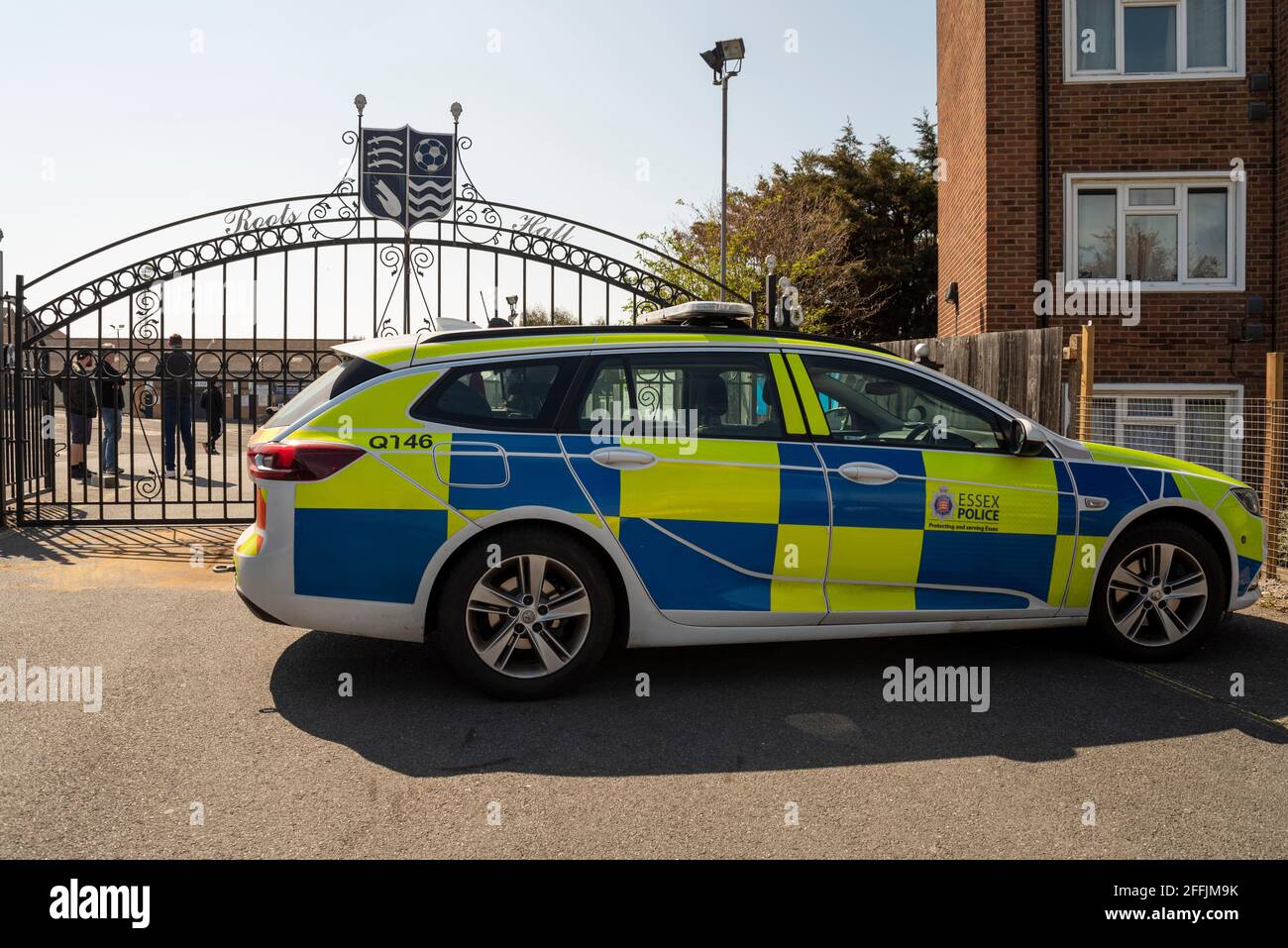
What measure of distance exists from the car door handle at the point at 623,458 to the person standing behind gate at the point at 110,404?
22.6 feet

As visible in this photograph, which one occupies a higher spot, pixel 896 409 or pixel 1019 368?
pixel 1019 368

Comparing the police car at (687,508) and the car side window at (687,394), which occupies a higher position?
the car side window at (687,394)

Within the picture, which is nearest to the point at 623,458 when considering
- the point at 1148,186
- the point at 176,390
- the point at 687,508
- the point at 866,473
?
the point at 687,508

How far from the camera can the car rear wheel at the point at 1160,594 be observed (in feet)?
17.4

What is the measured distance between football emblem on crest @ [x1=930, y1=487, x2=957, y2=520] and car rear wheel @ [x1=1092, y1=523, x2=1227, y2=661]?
94cm

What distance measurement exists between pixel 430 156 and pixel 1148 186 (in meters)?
8.49

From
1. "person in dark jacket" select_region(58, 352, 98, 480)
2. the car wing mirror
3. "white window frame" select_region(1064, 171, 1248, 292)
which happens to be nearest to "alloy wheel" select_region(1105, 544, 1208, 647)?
the car wing mirror

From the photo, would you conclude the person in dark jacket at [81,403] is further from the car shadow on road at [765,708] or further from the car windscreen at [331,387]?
the car shadow on road at [765,708]

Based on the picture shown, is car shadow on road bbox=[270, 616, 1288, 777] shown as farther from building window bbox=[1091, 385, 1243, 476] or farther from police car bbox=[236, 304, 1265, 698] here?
building window bbox=[1091, 385, 1243, 476]

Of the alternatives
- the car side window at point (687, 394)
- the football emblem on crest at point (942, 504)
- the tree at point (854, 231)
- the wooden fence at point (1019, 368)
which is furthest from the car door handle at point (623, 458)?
the tree at point (854, 231)

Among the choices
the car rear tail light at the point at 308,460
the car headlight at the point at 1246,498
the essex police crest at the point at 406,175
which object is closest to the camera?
the car rear tail light at the point at 308,460

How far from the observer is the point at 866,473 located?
491 cm

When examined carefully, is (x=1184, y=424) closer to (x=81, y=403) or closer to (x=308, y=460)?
(x=308, y=460)
